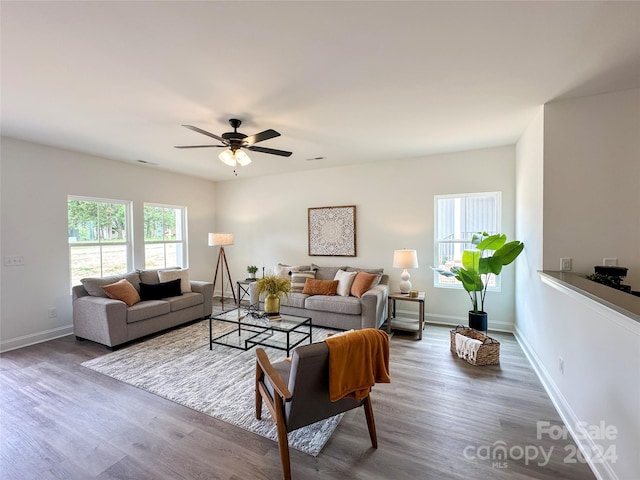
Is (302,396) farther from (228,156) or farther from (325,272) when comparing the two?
(325,272)

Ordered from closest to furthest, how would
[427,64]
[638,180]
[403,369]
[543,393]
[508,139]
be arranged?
[427,64] → [638,180] → [543,393] → [403,369] → [508,139]

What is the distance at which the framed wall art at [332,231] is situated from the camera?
16.8 ft

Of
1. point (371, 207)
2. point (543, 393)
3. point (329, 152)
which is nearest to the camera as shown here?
point (543, 393)

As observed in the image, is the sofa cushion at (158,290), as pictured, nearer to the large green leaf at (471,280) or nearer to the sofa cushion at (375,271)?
the sofa cushion at (375,271)

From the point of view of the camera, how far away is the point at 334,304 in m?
4.13

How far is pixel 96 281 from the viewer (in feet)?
12.7

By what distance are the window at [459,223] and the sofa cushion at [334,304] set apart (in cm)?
147

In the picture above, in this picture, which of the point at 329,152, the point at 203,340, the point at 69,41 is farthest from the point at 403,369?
the point at 69,41

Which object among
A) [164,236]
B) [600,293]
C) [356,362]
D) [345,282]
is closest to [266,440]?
[356,362]

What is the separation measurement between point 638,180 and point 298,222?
450 cm

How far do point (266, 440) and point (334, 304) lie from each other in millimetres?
2268

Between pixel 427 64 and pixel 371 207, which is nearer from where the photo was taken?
pixel 427 64

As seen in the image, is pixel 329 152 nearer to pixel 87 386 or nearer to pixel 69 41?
pixel 69 41

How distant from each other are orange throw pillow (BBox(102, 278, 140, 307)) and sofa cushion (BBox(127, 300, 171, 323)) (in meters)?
0.09
